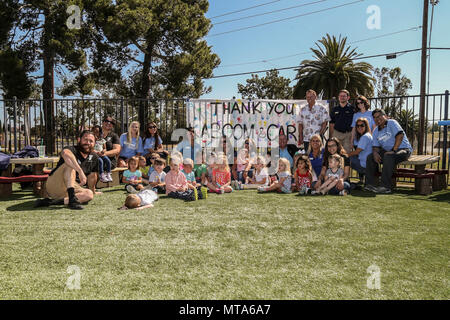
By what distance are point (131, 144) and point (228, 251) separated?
18.0 feet

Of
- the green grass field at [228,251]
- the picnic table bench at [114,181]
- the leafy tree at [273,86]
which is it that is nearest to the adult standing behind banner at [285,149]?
the green grass field at [228,251]

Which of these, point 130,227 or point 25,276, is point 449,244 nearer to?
point 130,227

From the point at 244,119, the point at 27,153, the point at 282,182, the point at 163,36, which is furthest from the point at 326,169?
the point at 163,36

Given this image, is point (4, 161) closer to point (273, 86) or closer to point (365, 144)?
point (365, 144)

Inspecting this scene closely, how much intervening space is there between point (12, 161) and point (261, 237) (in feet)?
18.0

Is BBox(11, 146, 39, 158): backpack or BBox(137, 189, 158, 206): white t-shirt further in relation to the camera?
BBox(11, 146, 39, 158): backpack

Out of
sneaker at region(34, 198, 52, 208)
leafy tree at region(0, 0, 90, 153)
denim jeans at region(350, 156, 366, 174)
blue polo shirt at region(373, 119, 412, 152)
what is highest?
leafy tree at region(0, 0, 90, 153)

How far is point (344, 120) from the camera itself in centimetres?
770

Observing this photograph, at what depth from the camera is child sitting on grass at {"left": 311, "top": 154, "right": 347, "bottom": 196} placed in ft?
21.3

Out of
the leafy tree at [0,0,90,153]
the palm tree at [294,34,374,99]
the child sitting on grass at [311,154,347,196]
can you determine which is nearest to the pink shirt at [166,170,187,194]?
the child sitting on grass at [311,154,347,196]

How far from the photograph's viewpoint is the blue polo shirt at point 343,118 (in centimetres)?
768

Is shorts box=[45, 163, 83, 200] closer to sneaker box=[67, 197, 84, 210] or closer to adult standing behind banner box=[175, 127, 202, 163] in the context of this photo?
sneaker box=[67, 197, 84, 210]

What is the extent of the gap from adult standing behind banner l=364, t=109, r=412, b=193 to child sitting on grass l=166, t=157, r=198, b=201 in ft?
12.7
